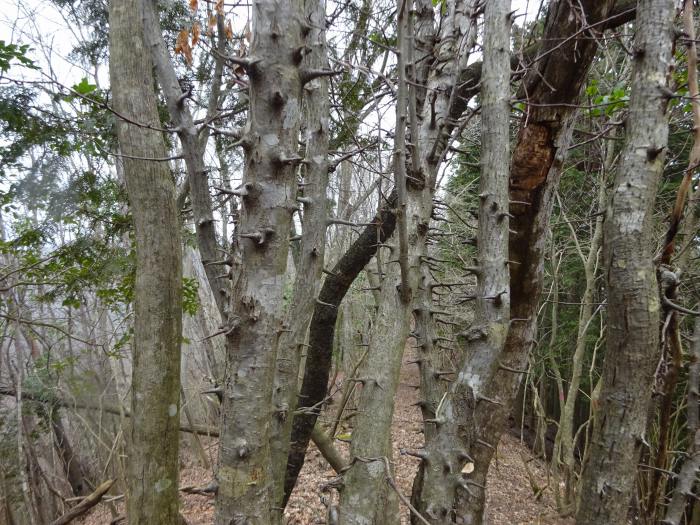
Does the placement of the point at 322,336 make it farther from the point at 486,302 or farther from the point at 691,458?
the point at 691,458

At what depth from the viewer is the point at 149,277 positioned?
2914 millimetres

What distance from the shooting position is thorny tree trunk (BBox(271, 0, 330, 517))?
260 centimetres

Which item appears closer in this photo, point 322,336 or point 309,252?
point 309,252

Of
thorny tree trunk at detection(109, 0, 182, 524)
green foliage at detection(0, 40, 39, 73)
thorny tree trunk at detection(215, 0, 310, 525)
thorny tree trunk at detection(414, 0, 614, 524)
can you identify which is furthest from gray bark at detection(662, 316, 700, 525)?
green foliage at detection(0, 40, 39, 73)

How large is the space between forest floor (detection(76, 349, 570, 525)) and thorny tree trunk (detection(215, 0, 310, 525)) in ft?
12.5

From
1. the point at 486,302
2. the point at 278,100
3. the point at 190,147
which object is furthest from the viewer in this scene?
the point at 190,147

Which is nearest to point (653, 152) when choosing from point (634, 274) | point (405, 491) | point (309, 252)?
point (634, 274)

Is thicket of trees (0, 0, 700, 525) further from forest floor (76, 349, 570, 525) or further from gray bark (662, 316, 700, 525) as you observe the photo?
forest floor (76, 349, 570, 525)

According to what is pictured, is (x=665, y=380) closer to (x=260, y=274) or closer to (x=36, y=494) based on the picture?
(x=260, y=274)

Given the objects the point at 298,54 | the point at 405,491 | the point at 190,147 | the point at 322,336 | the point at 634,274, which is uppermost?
the point at 190,147

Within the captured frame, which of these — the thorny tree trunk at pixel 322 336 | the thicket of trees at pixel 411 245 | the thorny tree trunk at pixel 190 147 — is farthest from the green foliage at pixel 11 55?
the thorny tree trunk at pixel 322 336

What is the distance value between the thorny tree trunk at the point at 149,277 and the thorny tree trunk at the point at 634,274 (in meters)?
2.57

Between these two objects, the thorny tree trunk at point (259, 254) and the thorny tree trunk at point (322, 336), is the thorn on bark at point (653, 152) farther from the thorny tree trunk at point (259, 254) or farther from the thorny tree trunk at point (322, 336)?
the thorny tree trunk at point (322, 336)

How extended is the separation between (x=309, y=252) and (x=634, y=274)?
1704mm
